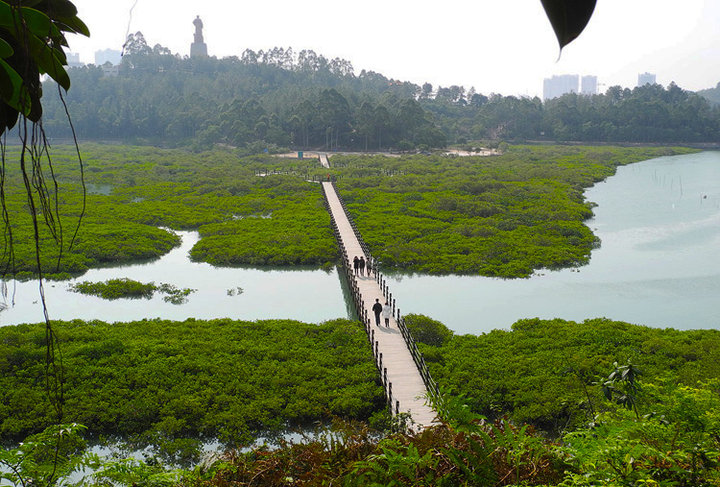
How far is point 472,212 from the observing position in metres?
29.0

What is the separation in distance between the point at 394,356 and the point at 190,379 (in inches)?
151

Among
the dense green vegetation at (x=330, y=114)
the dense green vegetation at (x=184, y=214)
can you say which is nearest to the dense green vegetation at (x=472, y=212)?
the dense green vegetation at (x=184, y=214)

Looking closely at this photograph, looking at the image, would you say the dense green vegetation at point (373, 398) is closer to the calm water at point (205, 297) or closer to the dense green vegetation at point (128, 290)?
the calm water at point (205, 297)

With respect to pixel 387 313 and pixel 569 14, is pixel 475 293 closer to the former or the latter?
pixel 387 313

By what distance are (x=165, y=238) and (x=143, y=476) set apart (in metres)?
19.8

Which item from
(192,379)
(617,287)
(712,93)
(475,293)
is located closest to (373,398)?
(192,379)

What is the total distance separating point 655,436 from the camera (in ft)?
15.9

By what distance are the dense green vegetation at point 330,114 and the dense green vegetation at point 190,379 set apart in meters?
44.0

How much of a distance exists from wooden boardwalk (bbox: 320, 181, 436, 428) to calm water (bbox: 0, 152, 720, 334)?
1176mm

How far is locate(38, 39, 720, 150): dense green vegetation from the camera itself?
60531 mm

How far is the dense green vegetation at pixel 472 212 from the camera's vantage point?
21750 millimetres

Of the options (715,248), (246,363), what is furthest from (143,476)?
(715,248)

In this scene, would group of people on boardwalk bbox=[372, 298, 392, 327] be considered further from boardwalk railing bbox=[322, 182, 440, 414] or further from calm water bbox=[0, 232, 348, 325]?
calm water bbox=[0, 232, 348, 325]

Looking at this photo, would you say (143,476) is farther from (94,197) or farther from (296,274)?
(94,197)
